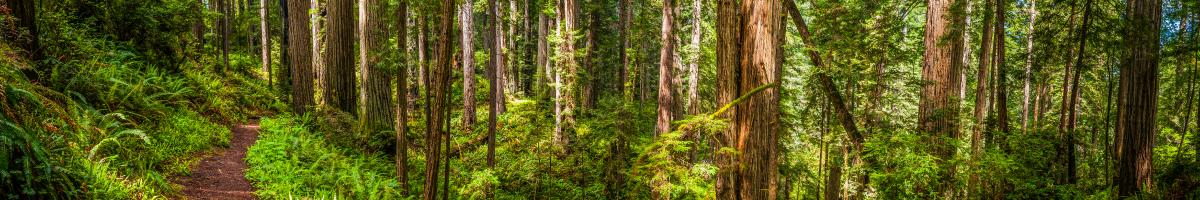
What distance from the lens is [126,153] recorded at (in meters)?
5.61

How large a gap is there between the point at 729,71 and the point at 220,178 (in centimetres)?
614

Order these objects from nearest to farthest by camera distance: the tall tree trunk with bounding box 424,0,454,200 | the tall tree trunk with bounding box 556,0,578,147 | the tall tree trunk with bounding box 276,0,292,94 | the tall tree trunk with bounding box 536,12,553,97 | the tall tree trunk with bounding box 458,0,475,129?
the tall tree trunk with bounding box 424,0,454,200 → the tall tree trunk with bounding box 556,0,578,147 → the tall tree trunk with bounding box 458,0,475,129 → the tall tree trunk with bounding box 276,0,292,94 → the tall tree trunk with bounding box 536,12,553,97

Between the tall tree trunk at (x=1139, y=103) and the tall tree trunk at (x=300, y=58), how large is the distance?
12785mm

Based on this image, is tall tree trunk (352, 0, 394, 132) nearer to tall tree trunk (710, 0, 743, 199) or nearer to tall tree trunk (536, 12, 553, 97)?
tall tree trunk (710, 0, 743, 199)

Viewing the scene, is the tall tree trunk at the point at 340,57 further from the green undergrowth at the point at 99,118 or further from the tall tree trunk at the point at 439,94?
the tall tree trunk at the point at 439,94

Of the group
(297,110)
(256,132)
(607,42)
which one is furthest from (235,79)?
(607,42)

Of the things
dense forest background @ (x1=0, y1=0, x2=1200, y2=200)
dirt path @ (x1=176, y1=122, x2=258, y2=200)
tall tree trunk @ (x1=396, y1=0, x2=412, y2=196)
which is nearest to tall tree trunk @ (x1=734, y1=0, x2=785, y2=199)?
dense forest background @ (x1=0, y1=0, x2=1200, y2=200)

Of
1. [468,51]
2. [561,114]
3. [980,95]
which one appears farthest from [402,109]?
[980,95]

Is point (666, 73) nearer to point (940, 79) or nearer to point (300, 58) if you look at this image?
point (940, 79)

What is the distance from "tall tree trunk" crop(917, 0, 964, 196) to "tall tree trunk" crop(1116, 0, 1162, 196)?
201 centimetres

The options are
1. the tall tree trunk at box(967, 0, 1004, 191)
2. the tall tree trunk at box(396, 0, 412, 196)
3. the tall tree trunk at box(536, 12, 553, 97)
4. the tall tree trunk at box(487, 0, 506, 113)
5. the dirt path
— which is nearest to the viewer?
the tall tree trunk at box(396, 0, 412, 196)

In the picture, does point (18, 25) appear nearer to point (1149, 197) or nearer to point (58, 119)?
point (58, 119)

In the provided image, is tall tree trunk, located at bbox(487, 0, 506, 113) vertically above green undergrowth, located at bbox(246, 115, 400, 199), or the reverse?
tall tree trunk, located at bbox(487, 0, 506, 113)

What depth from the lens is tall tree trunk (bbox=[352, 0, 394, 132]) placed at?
25.9 ft
